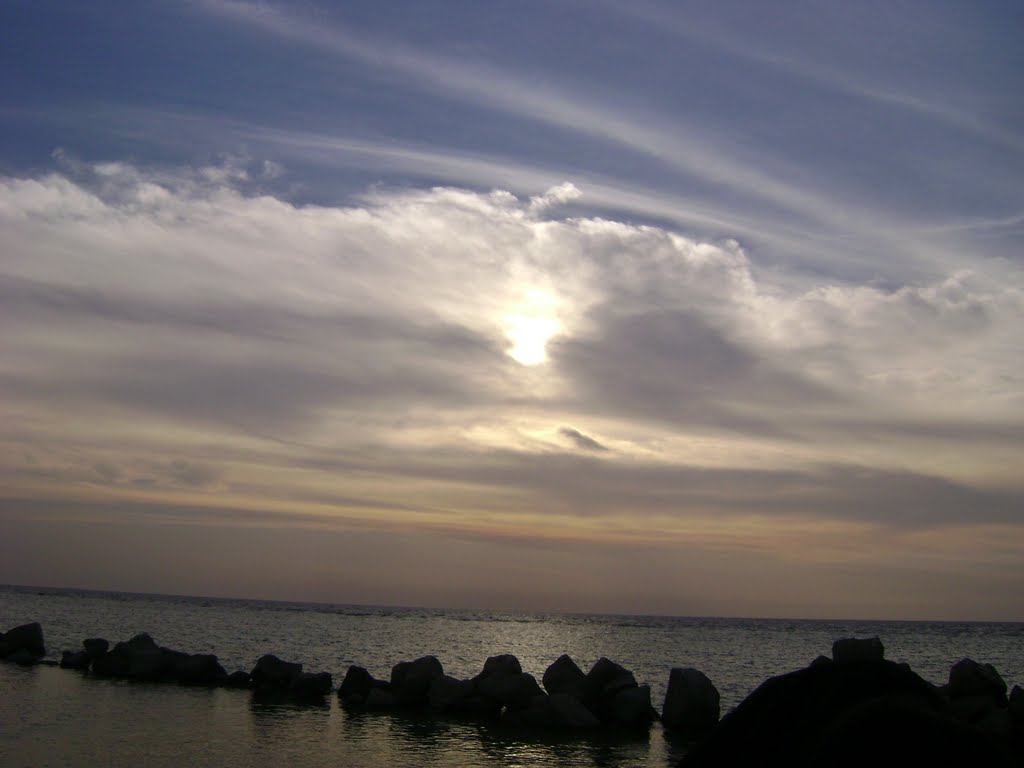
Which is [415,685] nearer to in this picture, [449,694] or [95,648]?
[449,694]

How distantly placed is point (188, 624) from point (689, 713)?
2810 inches

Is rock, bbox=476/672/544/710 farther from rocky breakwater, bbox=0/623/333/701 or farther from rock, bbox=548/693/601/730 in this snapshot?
rocky breakwater, bbox=0/623/333/701

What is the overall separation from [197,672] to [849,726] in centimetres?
3075

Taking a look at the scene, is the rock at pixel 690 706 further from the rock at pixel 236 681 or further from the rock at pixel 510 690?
the rock at pixel 236 681

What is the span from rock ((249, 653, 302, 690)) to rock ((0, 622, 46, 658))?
14638 millimetres

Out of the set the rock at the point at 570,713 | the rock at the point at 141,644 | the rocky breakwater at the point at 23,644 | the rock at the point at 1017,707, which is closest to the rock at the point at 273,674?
the rock at the point at 141,644

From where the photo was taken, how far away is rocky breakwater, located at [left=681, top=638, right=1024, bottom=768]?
840cm

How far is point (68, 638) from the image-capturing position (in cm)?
5722

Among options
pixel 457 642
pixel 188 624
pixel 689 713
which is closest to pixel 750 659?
pixel 457 642

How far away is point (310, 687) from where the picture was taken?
31.2 m

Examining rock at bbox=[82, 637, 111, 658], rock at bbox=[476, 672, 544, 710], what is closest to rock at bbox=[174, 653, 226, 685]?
rock at bbox=[82, 637, 111, 658]

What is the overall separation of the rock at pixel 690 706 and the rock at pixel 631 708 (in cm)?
67

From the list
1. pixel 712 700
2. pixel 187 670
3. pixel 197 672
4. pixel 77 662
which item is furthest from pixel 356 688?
pixel 77 662

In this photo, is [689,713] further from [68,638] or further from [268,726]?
[68,638]
